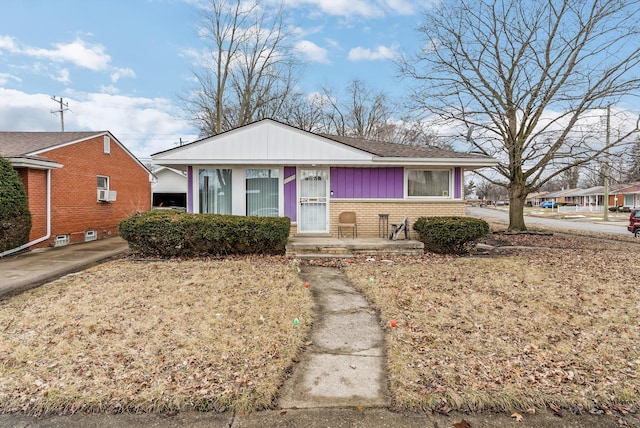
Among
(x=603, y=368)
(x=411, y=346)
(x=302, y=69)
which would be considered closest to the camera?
(x=603, y=368)

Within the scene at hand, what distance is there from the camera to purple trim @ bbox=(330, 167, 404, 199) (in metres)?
10.5

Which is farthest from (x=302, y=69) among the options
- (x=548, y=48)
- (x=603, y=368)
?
(x=603, y=368)

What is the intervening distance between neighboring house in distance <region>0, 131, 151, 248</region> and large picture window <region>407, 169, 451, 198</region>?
11.7 meters

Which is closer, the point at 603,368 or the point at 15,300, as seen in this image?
the point at 603,368

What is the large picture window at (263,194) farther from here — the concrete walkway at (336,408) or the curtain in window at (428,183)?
the concrete walkway at (336,408)

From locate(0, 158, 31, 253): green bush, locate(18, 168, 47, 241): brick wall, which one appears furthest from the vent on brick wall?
locate(0, 158, 31, 253): green bush

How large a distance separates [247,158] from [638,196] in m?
58.1

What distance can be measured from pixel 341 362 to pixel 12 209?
1048 cm

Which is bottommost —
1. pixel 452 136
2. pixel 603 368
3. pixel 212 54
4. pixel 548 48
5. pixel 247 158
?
pixel 603 368

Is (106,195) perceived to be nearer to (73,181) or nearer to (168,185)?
(73,181)

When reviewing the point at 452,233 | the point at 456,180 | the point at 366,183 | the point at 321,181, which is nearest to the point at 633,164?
the point at 456,180

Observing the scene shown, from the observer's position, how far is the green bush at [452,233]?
879 cm

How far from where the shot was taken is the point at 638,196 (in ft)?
149

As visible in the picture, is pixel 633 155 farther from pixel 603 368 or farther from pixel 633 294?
pixel 603 368
